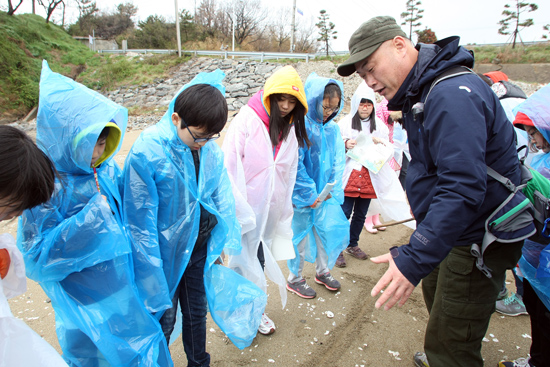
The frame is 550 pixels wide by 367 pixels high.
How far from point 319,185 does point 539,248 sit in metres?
1.43

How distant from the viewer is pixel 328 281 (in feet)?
9.04

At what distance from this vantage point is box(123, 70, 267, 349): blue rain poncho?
1.49 meters

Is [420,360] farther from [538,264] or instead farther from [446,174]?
[446,174]

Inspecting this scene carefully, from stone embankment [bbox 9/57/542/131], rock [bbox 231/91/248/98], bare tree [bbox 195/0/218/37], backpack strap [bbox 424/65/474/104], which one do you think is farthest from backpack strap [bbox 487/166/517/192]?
bare tree [bbox 195/0/218/37]

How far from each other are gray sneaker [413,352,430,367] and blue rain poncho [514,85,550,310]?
0.70 m

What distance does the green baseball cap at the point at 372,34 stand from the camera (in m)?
1.41

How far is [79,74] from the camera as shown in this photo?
1978 centimetres

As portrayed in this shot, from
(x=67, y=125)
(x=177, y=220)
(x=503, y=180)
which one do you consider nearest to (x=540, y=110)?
(x=503, y=180)

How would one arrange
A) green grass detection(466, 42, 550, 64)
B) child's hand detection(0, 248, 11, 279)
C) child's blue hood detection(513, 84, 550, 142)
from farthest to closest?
green grass detection(466, 42, 550, 64), child's blue hood detection(513, 84, 550, 142), child's hand detection(0, 248, 11, 279)

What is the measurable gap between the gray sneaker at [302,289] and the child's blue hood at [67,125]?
72.7 inches

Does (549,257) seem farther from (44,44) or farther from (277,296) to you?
(44,44)

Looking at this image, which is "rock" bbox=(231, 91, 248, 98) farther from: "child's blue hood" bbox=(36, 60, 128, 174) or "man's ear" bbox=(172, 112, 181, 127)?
"child's blue hood" bbox=(36, 60, 128, 174)

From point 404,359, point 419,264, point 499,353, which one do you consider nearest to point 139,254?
point 419,264

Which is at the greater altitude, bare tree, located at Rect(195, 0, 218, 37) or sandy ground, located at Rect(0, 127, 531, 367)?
bare tree, located at Rect(195, 0, 218, 37)
